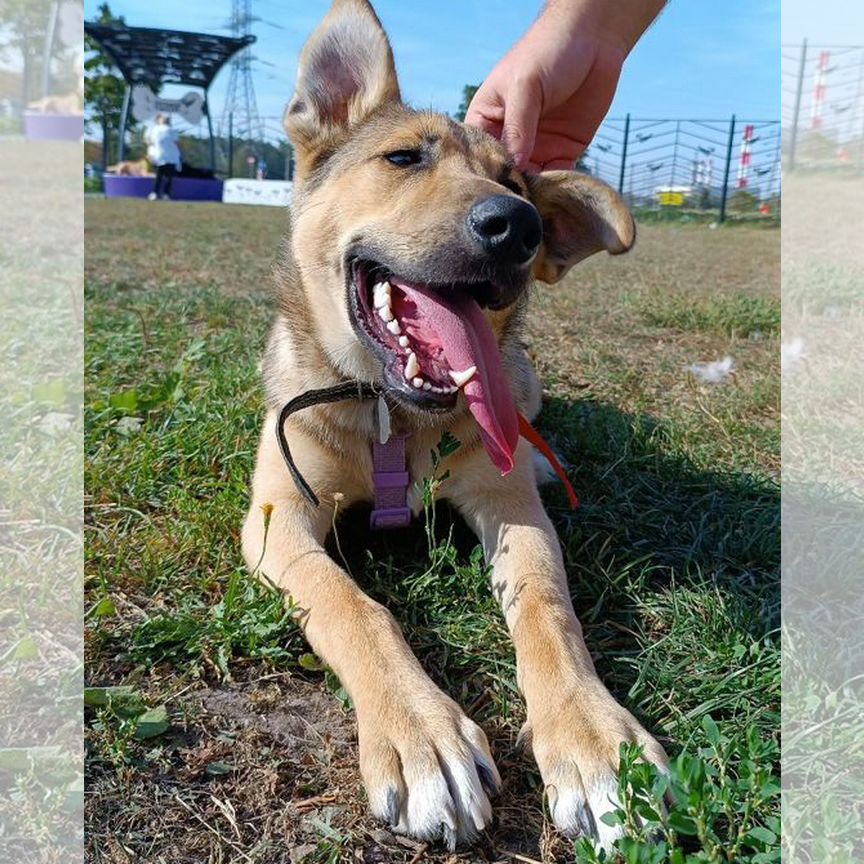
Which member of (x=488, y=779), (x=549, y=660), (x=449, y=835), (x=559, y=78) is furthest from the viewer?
(x=559, y=78)

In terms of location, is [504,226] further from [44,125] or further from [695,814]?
[44,125]

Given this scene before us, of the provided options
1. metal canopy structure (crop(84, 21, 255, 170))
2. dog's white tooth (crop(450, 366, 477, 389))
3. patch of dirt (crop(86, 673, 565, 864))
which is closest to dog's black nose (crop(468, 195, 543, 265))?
dog's white tooth (crop(450, 366, 477, 389))

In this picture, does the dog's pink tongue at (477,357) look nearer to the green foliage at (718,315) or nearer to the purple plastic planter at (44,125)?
the green foliage at (718,315)

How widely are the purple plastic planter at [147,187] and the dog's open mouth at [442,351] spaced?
22.8 metres

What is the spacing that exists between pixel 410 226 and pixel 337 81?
105 cm

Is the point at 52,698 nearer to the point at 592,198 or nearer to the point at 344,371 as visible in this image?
the point at 344,371

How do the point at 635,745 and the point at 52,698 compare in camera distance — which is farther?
the point at 52,698

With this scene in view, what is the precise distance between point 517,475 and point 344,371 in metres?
0.72

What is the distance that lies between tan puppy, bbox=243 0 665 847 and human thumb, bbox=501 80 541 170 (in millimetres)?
153

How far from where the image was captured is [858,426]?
13.9 feet

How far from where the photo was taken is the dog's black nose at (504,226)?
2598 millimetres

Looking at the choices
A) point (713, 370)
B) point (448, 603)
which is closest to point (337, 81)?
point (448, 603)

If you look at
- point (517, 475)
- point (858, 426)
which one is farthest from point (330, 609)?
point (858, 426)

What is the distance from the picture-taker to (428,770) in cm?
193
